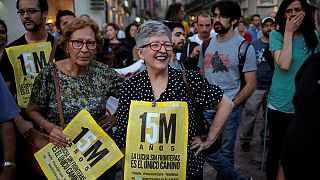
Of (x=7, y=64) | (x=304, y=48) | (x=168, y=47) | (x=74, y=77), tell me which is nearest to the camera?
(x=168, y=47)

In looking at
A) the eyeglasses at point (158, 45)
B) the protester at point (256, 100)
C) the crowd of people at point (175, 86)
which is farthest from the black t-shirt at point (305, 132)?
the protester at point (256, 100)

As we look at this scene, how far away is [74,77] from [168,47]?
32.1 inches

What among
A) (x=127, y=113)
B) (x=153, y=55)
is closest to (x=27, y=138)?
(x=127, y=113)

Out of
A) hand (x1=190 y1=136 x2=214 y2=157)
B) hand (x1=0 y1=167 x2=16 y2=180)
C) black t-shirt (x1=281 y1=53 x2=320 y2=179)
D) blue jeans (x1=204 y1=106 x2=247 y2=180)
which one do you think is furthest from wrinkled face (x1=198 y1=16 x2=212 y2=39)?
hand (x1=0 y1=167 x2=16 y2=180)

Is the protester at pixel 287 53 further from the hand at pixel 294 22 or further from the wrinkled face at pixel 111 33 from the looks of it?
the wrinkled face at pixel 111 33

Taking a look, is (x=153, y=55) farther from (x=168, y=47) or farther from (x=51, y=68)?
(x=51, y=68)

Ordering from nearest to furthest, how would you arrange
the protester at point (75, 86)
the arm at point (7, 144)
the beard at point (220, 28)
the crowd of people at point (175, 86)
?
1. the crowd of people at point (175, 86)
2. the arm at point (7, 144)
3. the protester at point (75, 86)
4. the beard at point (220, 28)

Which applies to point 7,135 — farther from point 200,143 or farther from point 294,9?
point 294,9

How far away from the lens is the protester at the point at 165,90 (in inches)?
102

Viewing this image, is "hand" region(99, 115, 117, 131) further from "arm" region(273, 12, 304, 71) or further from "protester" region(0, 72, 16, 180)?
"arm" region(273, 12, 304, 71)

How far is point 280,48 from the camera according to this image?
3.70 metres

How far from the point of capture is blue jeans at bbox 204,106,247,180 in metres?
3.90

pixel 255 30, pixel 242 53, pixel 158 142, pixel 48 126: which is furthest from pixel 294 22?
pixel 255 30

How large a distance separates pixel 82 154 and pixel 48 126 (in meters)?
0.35
